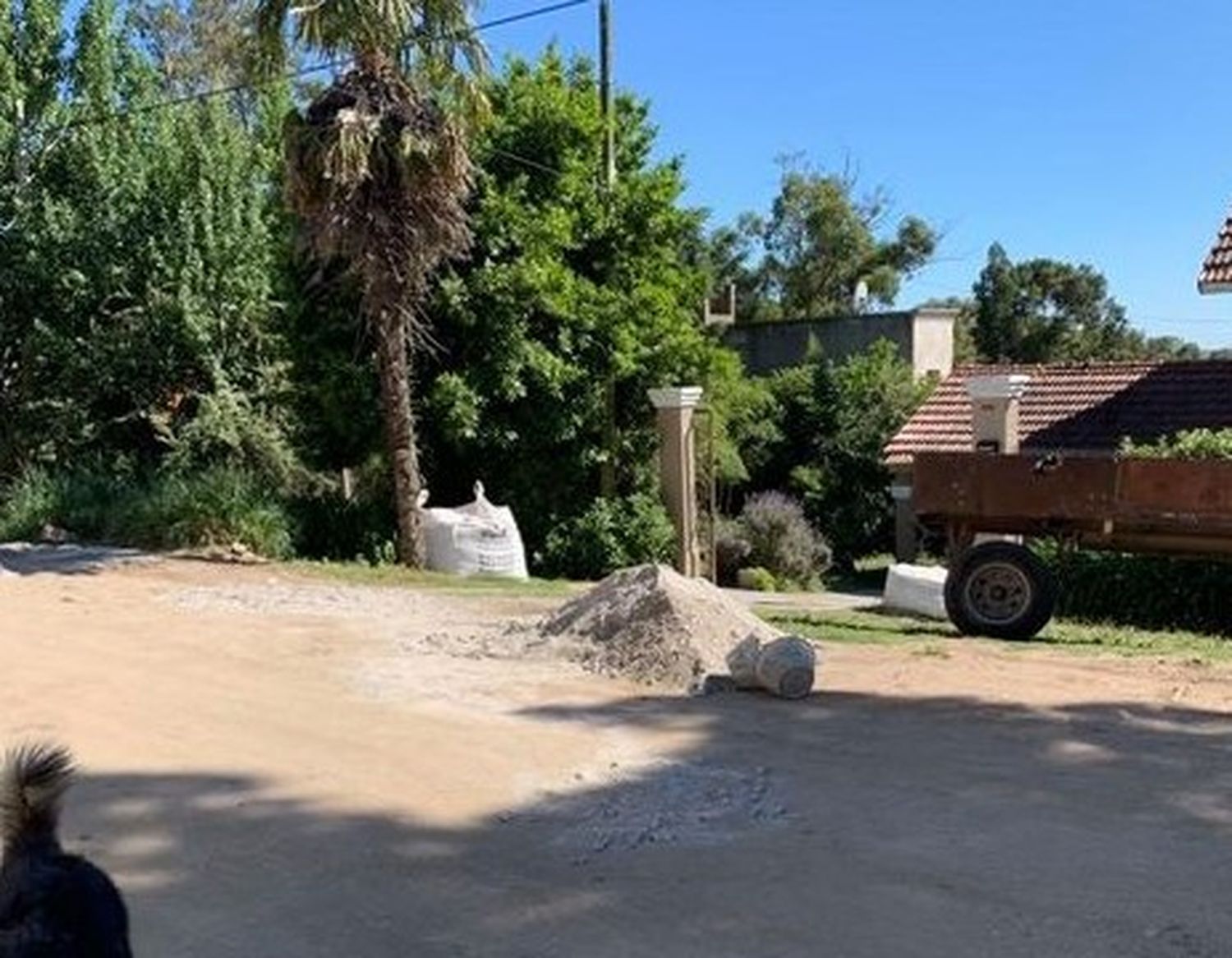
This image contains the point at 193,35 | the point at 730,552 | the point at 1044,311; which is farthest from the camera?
the point at 1044,311

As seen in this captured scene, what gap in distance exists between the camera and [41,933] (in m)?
2.61

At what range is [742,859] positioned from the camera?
5441 millimetres

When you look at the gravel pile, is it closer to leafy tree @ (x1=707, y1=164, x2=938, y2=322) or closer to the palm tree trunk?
the palm tree trunk

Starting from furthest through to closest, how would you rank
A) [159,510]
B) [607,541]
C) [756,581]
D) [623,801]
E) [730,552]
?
1. [730,552]
2. [756,581]
3. [607,541]
4. [159,510]
5. [623,801]

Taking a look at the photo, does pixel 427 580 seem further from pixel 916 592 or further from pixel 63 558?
pixel 916 592

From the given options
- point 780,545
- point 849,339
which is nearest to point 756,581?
point 780,545

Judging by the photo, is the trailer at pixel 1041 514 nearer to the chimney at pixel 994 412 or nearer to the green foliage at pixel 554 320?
the chimney at pixel 994 412

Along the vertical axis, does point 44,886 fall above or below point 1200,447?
below

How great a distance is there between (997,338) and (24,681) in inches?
1944

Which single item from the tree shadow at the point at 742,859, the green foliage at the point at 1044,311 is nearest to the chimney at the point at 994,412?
the tree shadow at the point at 742,859

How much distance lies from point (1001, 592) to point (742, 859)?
6.45 metres

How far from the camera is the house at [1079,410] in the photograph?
24484 mm

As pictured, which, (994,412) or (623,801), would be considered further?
(994,412)

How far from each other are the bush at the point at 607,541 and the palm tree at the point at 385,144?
351cm
